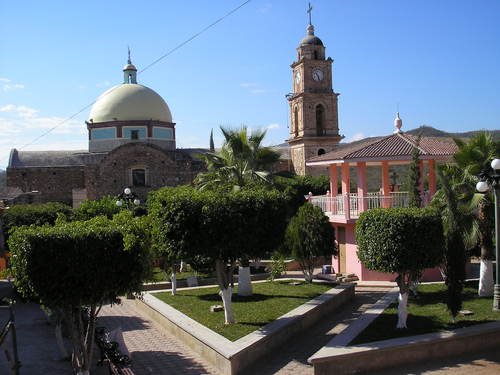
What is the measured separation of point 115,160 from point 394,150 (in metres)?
26.0

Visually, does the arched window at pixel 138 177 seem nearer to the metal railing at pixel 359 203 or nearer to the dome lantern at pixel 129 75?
the dome lantern at pixel 129 75

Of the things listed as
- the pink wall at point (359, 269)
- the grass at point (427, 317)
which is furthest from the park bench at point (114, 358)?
the pink wall at point (359, 269)

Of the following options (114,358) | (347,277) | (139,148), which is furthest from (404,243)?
(139,148)

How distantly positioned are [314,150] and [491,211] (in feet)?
79.6

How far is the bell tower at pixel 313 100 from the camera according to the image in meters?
38.3

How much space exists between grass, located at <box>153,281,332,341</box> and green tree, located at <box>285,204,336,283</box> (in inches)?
34.4

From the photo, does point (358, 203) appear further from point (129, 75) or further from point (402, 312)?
point (129, 75)

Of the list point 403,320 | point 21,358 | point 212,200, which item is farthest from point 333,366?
point 21,358

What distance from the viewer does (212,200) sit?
1263cm

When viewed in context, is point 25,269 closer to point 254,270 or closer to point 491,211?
point 491,211

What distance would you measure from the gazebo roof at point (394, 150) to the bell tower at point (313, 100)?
17.6m

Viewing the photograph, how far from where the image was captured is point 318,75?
127ft

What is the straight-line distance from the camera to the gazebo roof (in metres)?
18.8

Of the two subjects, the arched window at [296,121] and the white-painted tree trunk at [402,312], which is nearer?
the white-painted tree trunk at [402,312]
